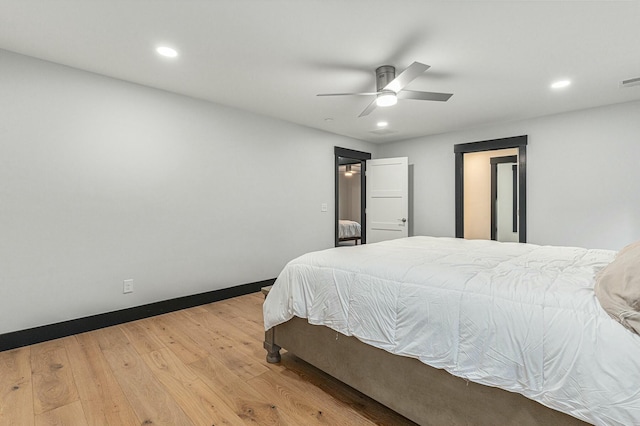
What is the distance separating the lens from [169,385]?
196 centimetres

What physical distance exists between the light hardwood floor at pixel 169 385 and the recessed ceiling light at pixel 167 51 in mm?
2428

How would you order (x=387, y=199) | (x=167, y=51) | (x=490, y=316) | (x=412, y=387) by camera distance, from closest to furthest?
(x=490, y=316) → (x=412, y=387) → (x=167, y=51) → (x=387, y=199)

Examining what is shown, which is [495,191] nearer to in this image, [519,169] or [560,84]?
[519,169]

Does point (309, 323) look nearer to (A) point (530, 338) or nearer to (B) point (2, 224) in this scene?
(A) point (530, 338)

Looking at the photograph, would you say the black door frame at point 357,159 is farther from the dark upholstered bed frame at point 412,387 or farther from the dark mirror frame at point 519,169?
the dark upholstered bed frame at point 412,387

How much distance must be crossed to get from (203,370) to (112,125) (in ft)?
8.04

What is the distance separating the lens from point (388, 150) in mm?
5969

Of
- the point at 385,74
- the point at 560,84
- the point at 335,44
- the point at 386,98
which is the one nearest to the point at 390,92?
the point at 386,98

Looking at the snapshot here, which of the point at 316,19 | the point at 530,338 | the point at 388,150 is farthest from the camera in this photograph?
the point at 388,150

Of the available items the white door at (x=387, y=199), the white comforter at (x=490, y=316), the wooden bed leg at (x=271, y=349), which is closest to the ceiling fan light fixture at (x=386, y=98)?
the white comforter at (x=490, y=316)

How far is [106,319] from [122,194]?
4.01ft

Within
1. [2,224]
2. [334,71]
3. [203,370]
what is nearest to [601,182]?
[334,71]

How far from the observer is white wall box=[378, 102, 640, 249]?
3.59 meters

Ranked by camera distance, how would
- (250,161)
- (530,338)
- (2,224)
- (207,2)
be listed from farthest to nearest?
(250,161) → (2,224) → (207,2) → (530,338)
